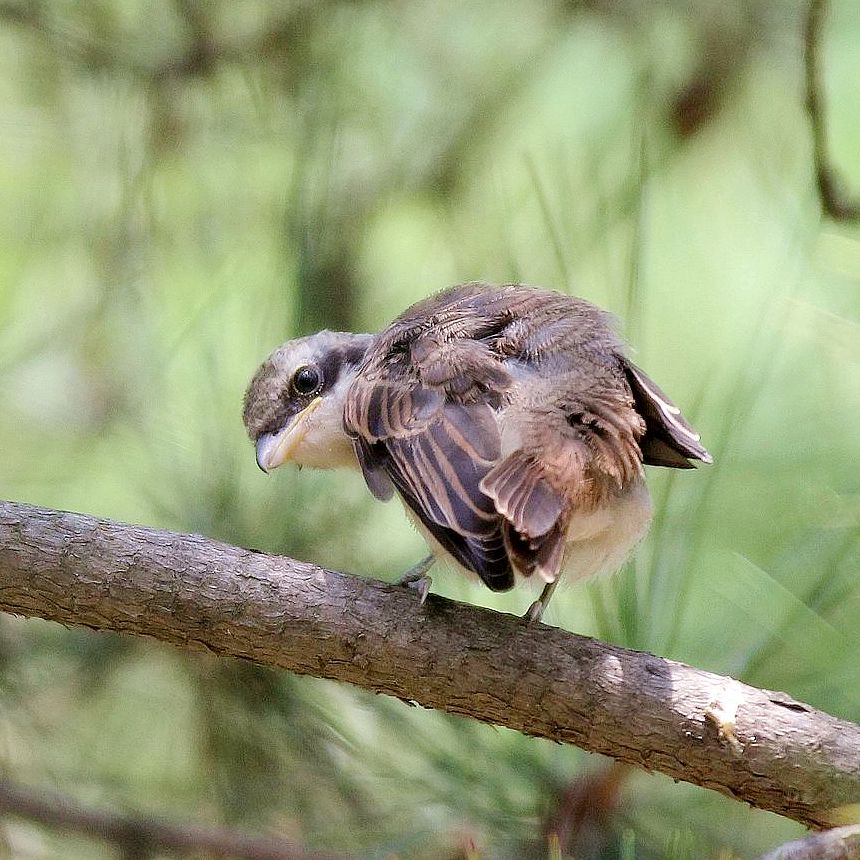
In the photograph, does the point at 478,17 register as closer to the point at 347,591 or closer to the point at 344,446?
the point at 344,446

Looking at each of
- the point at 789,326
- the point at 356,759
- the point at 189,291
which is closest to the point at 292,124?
the point at 189,291

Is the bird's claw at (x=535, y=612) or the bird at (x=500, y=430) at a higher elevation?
the bird at (x=500, y=430)

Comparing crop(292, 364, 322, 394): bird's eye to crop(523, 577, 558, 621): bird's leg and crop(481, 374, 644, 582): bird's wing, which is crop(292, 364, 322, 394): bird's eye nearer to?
crop(481, 374, 644, 582): bird's wing

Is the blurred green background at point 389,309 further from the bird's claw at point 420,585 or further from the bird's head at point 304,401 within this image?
the bird's claw at point 420,585

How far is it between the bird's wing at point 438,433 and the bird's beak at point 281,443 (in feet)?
0.55

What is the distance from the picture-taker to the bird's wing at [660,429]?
189 centimetres

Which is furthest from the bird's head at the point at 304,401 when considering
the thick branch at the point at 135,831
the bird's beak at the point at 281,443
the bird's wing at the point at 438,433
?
the thick branch at the point at 135,831

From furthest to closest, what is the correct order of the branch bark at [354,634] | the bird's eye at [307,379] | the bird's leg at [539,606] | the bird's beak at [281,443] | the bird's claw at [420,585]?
the bird's eye at [307,379]
the bird's beak at [281,443]
the bird's leg at [539,606]
the bird's claw at [420,585]
the branch bark at [354,634]

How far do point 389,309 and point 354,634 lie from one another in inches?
39.9

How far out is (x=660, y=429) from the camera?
76.7 inches

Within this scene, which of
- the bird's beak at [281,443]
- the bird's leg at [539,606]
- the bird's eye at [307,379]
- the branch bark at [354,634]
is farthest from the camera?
the bird's eye at [307,379]

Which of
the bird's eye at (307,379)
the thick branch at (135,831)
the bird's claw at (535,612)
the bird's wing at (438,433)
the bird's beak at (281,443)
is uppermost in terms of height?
the bird's wing at (438,433)

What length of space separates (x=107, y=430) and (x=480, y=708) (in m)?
1.18

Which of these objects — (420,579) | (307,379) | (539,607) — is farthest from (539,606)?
(307,379)
